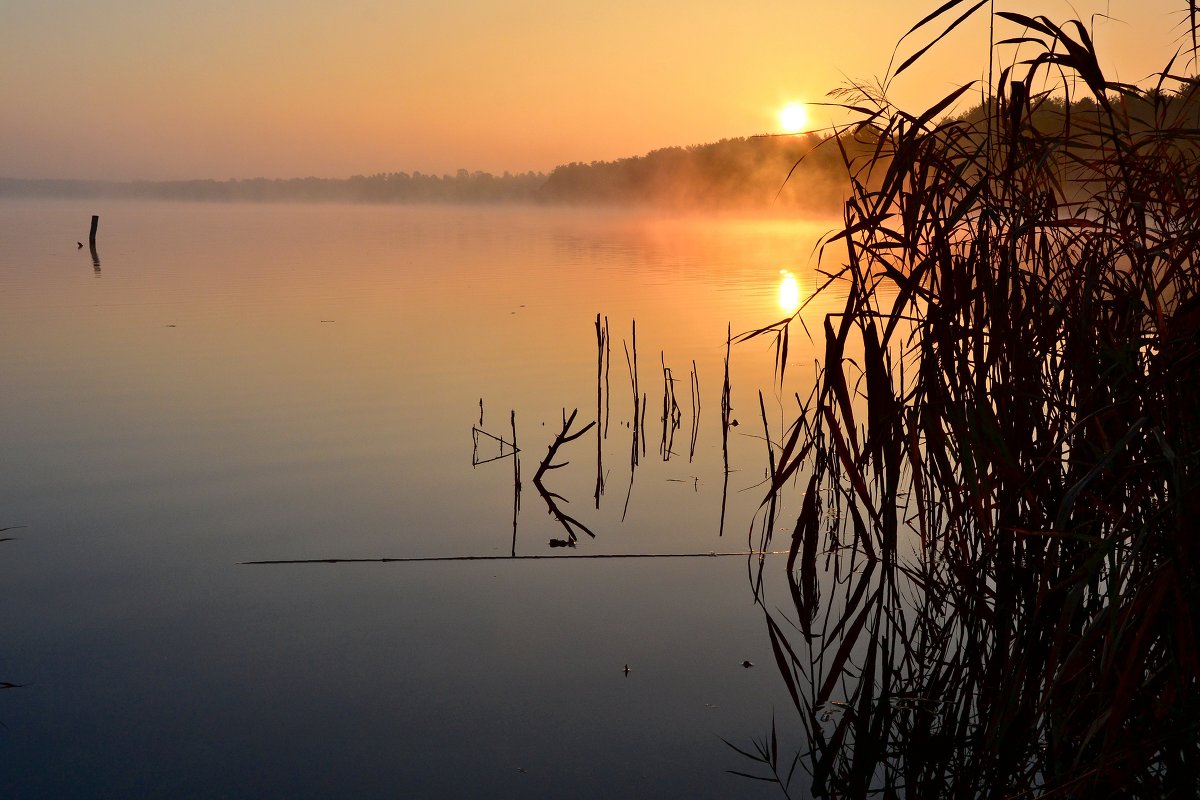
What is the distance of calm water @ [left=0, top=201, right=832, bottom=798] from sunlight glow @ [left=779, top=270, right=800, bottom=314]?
5447 millimetres

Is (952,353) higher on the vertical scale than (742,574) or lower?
higher

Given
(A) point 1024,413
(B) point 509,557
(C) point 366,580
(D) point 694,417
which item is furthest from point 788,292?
(A) point 1024,413

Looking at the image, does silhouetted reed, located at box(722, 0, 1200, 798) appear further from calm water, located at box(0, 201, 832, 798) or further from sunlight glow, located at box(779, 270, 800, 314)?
sunlight glow, located at box(779, 270, 800, 314)

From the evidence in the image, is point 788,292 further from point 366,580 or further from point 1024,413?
point 1024,413

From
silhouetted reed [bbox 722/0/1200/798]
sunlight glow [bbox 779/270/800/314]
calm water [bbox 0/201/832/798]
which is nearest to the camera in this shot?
silhouetted reed [bbox 722/0/1200/798]

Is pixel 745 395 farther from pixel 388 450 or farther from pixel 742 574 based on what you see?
pixel 742 574

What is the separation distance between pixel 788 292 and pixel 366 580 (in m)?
17.8

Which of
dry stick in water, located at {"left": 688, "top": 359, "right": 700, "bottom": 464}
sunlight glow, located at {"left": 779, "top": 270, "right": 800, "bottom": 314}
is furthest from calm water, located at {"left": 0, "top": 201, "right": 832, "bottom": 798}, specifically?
sunlight glow, located at {"left": 779, "top": 270, "right": 800, "bottom": 314}

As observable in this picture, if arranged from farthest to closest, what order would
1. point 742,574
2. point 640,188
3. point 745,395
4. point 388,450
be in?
1. point 640,188
2. point 745,395
3. point 388,450
4. point 742,574

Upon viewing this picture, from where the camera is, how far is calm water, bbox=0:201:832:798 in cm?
384

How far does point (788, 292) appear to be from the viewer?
22234 millimetres

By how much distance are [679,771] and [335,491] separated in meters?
4.07

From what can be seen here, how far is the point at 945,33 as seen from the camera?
8.49 ft

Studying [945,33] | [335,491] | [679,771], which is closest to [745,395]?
[335,491]
